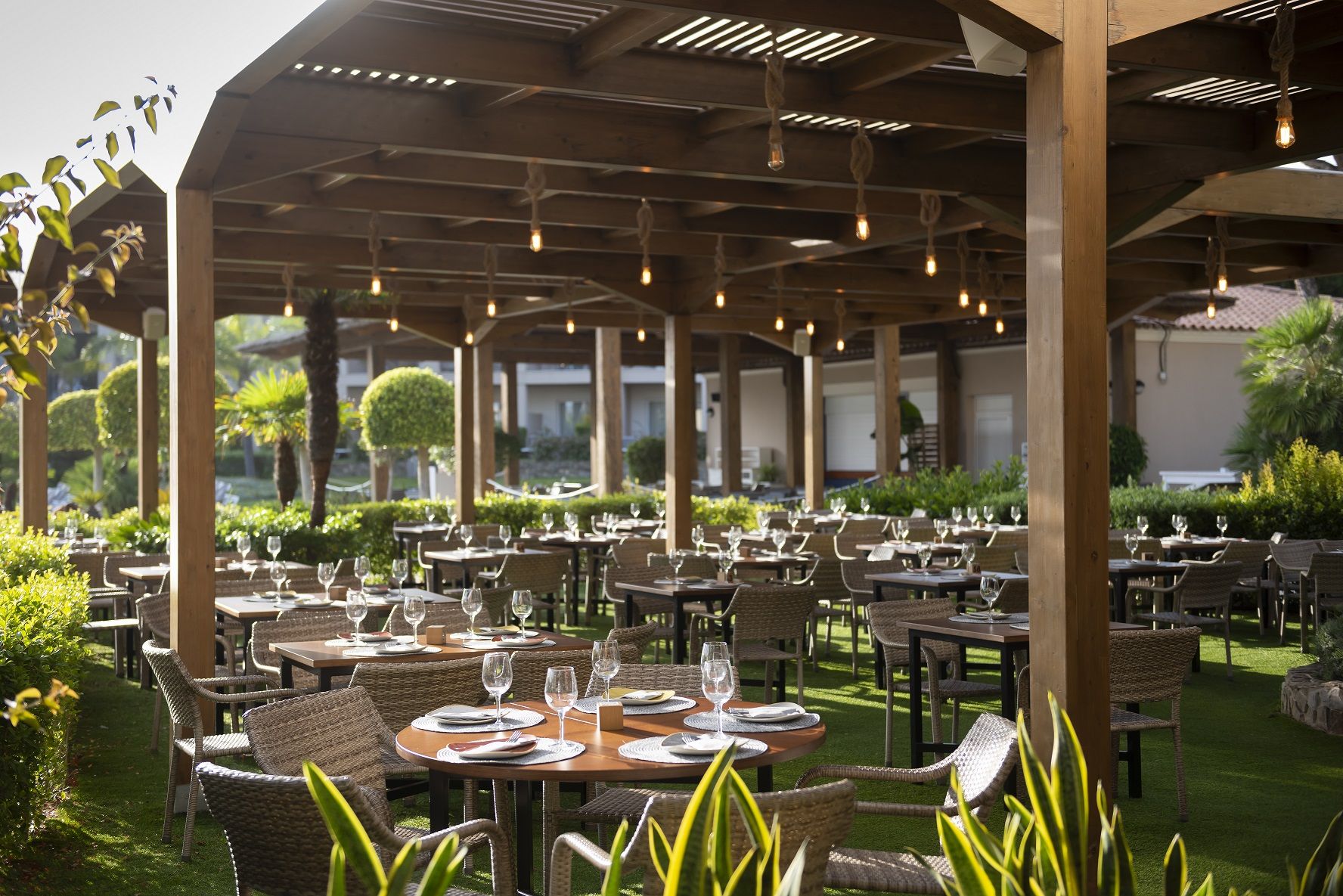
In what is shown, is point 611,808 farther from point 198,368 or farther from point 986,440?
point 986,440

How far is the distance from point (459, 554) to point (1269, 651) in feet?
20.8

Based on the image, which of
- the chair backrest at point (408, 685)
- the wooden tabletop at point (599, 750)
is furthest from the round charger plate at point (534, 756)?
the chair backrest at point (408, 685)

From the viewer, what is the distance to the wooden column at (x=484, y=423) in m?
16.6

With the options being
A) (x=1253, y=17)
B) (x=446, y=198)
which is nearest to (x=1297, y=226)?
(x=1253, y=17)

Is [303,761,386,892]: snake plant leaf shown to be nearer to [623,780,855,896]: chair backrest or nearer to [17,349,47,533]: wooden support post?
[623,780,855,896]: chair backrest

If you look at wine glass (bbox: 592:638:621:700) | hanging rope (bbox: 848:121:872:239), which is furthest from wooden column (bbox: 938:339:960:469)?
wine glass (bbox: 592:638:621:700)

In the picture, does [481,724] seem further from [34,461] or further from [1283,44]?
[34,461]

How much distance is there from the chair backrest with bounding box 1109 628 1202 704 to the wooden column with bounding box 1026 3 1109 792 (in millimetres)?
1914

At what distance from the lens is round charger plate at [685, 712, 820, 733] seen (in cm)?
390

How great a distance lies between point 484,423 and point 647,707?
12.6 m

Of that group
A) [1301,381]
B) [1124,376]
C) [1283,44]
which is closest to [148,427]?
[1283,44]

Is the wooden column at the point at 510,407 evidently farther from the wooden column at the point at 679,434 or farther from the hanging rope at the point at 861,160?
the hanging rope at the point at 861,160

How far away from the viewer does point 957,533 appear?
1226 cm

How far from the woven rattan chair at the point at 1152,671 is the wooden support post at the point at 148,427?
432 inches
